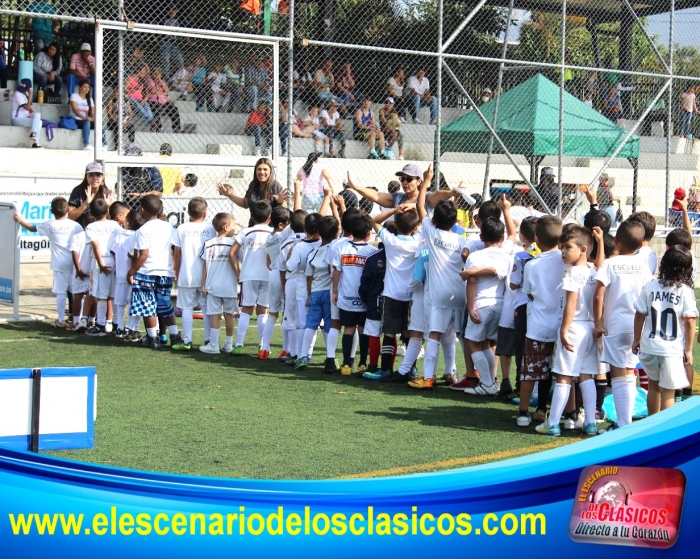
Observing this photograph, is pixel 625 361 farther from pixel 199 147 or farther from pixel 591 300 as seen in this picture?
pixel 199 147

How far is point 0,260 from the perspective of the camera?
1186cm

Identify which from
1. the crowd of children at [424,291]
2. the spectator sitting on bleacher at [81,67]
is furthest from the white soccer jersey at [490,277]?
the spectator sitting on bleacher at [81,67]

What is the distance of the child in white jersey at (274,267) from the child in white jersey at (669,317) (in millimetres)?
4394

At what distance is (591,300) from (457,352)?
12.6ft

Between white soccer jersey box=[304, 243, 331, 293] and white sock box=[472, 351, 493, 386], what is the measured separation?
1.71 m

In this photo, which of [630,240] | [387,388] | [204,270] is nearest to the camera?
[630,240]

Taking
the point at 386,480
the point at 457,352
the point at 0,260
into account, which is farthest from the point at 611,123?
the point at 386,480

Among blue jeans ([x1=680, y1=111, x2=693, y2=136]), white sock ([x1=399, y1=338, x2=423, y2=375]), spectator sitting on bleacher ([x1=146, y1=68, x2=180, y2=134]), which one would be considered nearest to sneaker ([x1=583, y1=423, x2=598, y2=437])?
white sock ([x1=399, y1=338, x2=423, y2=375])

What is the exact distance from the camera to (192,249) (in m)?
10.6

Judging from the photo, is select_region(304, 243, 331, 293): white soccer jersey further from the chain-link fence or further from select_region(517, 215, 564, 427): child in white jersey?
the chain-link fence

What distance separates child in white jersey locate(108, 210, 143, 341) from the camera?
1108 centimetres

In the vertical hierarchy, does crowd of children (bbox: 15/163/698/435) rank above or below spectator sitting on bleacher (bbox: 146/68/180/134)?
below

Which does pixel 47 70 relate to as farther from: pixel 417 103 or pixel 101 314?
pixel 101 314

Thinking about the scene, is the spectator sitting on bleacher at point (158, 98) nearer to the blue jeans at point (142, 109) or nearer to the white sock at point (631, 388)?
the blue jeans at point (142, 109)
